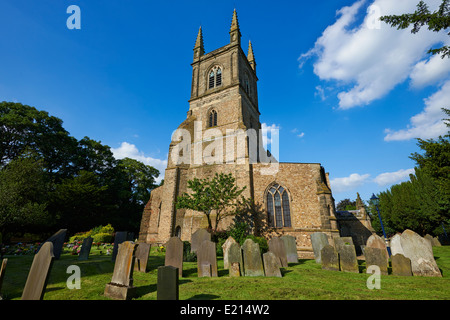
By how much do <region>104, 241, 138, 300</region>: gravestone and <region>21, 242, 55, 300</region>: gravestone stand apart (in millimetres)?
1177

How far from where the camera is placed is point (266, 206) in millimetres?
14930

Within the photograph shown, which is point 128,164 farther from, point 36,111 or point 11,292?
point 11,292

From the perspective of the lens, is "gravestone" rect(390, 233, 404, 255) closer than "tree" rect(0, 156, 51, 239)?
Yes

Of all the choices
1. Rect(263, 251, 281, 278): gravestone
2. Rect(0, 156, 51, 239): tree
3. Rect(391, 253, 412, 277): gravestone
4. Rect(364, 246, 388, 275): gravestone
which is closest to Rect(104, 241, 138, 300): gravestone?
Rect(263, 251, 281, 278): gravestone

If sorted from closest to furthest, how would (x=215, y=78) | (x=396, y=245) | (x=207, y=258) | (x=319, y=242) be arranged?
(x=207, y=258) < (x=396, y=245) < (x=319, y=242) < (x=215, y=78)

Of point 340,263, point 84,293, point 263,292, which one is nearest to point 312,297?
point 263,292

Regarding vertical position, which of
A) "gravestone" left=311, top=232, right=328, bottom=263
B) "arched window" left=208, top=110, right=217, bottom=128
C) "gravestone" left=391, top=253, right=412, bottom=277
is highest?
"arched window" left=208, top=110, right=217, bottom=128

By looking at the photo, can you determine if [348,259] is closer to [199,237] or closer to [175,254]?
[175,254]

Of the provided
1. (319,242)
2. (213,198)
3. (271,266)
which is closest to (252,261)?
(271,266)

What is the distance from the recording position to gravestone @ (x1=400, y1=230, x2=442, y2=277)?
20.4 feet

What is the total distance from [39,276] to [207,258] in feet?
→ 13.7

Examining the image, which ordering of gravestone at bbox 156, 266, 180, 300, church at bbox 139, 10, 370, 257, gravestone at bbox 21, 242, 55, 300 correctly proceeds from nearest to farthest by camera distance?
1. gravestone at bbox 156, 266, 180, 300
2. gravestone at bbox 21, 242, 55, 300
3. church at bbox 139, 10, 370, 257

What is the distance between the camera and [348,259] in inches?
278

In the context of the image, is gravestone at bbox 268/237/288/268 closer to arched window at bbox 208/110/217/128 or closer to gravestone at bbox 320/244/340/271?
gravestone at bbox 320/244/340/271
